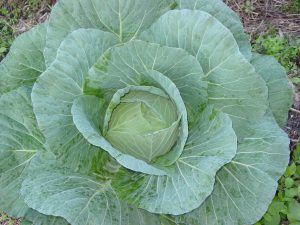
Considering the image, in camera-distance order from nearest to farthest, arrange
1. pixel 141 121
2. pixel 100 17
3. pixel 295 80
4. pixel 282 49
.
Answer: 1. pixel 141 121
2. pixel 100 17
3. pixel 295 80
4. pixel 282 49

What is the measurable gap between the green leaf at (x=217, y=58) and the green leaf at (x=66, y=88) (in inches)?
8.2

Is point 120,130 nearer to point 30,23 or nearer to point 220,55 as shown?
point 220,55

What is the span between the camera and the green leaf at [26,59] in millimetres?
2086

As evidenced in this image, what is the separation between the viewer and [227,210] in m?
1.93

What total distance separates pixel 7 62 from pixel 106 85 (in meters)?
0.58

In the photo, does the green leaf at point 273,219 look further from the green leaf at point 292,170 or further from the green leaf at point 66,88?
the green leaf at point 66,88

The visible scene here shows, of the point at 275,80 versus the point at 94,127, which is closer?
the point at 94,127

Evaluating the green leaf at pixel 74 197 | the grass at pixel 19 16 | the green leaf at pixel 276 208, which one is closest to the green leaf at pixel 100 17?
the green leaf at pixel 74 197

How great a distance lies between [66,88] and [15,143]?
15.2 inches

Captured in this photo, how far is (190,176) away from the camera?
5.79 feet

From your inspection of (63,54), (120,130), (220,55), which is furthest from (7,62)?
(220,55)

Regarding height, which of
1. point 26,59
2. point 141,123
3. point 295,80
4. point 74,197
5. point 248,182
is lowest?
point 295,80

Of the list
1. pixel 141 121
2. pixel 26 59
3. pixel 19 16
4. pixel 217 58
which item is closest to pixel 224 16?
pixel 217 58

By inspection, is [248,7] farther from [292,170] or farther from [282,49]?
[292,170]
